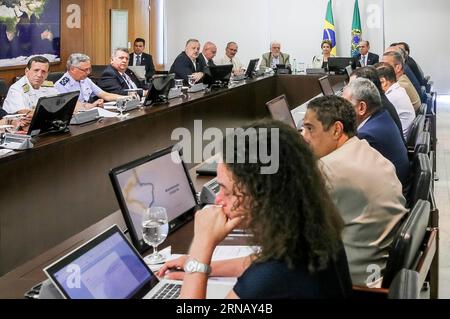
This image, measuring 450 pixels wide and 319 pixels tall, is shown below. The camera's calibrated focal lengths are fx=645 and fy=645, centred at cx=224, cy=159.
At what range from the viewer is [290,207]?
1289 mm

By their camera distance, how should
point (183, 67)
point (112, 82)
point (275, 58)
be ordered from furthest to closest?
point (275, 58) → point (183, 67) → point (112, 82)

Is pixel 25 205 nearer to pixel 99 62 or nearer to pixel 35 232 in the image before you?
pixel 35 232

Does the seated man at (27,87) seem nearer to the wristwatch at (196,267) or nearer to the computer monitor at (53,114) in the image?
the computer monitor at (53,114)

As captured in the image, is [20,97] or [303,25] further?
[303,25]

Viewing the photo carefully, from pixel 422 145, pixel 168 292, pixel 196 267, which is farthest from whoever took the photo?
pixel 422 145

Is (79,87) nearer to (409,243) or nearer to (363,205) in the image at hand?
(363,205)

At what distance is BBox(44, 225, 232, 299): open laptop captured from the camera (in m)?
1.40

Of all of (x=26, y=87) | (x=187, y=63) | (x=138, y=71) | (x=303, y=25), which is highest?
(x=303, y=25)

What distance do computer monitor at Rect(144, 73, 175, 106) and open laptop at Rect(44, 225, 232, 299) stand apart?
137 inches

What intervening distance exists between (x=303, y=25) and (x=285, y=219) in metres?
11.9

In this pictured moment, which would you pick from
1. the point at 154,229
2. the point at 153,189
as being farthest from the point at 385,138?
the point at 154,229

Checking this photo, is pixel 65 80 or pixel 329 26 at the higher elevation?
pixel 329 26

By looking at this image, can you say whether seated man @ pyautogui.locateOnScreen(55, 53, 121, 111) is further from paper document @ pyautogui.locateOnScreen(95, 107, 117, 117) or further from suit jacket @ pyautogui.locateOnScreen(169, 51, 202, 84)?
suit jacket @ pyautogui.locateOnScreen(169, 51, 202, 84)
